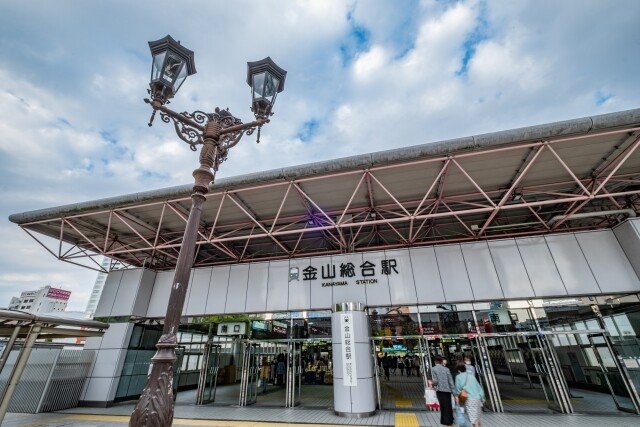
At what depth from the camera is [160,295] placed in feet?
41.5

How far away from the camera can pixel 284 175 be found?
8297 mm

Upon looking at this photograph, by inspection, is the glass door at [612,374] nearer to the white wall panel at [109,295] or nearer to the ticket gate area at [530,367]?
the ticket gate area at [530,367]

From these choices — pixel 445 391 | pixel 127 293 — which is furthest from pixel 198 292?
pixel 445 391

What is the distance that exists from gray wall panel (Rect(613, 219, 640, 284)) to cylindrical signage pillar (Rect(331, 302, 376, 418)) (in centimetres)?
854

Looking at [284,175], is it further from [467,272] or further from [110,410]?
[110,410]

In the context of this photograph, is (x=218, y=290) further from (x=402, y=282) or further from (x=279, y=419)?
(x=402, y=282)

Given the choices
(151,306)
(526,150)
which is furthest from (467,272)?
(151,306)

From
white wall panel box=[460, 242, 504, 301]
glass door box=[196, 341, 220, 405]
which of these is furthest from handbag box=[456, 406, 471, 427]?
glass door box=[196, 341, 220, 405]

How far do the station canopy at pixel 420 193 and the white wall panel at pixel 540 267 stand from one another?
18.4 inches

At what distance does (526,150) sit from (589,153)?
1949 mm

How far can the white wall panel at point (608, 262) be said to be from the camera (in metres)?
8.80

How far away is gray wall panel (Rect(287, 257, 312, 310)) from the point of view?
10.6m

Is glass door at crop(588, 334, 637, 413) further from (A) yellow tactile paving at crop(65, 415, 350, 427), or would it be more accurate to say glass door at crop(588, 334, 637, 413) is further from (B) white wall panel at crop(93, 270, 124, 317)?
(B) white wall panel at crop(93, 270, 124, 317)

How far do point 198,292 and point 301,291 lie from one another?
466 cm
